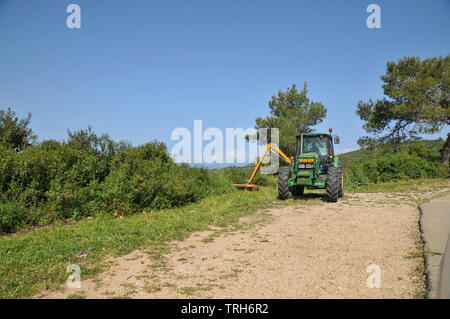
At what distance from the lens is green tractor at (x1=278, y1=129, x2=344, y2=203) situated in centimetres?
1063

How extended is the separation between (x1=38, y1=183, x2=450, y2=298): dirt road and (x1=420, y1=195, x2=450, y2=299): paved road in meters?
0.14

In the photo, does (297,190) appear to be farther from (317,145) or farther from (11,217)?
(11,217)

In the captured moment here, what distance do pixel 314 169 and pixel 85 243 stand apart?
26.2 feet

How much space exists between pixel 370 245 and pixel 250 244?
6.80 ft

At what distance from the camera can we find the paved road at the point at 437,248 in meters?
3.29

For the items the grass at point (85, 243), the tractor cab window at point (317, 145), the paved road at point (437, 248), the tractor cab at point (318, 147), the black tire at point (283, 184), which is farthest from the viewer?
the tractor cab window at point (317, 145)

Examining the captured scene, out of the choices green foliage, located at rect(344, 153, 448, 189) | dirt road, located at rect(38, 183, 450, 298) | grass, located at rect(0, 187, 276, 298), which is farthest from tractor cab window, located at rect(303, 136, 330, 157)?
green foliage, located at rect(344, 153, 448, 189)

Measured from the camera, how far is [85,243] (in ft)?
18.0

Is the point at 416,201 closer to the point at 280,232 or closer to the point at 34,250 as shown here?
the point at 280,232

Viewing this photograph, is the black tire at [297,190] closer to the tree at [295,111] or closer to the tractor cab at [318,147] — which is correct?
the tractor cab at [318,147]

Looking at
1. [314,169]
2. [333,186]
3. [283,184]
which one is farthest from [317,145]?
[283,184]

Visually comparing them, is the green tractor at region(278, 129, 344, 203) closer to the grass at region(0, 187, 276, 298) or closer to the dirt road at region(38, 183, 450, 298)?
the grass at region(0, 187, 276, 298)

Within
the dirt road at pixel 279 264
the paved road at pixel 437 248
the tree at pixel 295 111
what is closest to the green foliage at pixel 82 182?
the dirt road at pixel 279 264
